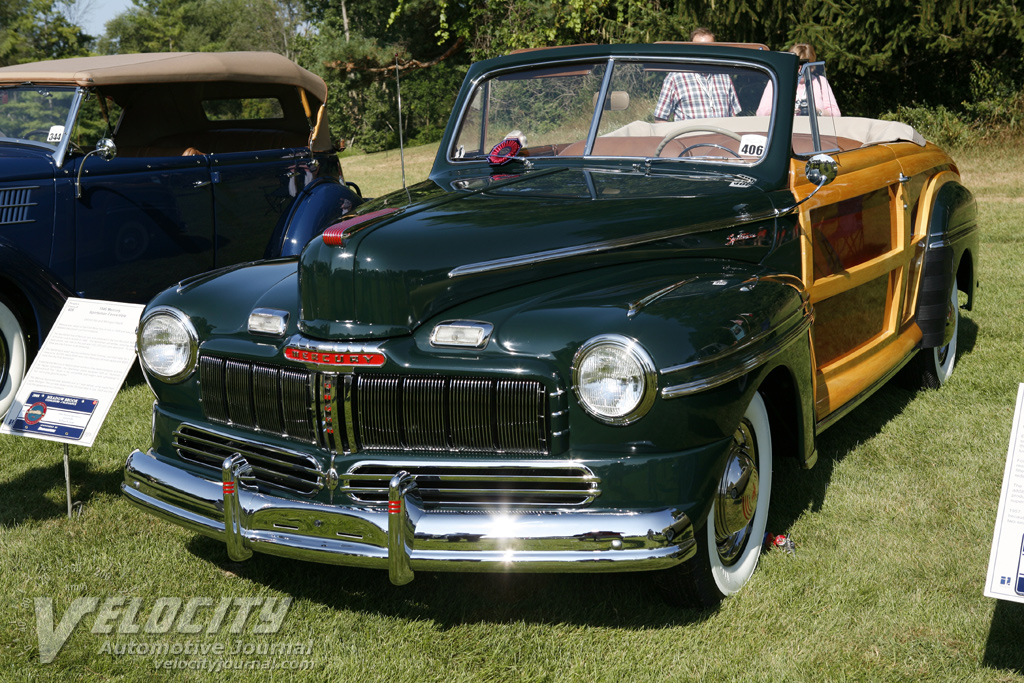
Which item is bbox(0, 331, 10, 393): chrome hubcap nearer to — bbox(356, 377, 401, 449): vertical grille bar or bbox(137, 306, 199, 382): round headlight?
bbox(137, 306, 199, 382): round headlight

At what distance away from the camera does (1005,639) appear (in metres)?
2.65

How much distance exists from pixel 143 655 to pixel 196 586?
0.39 metres

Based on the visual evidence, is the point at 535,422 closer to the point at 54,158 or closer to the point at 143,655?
the point at 143,655

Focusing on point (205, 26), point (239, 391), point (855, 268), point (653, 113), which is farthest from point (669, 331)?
point (205, 26)

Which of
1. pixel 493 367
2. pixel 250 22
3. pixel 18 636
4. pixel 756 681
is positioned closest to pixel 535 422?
pixel 493 367

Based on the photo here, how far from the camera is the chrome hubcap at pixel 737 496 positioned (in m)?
2.78

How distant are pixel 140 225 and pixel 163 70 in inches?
45.3

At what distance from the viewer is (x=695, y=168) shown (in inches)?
139

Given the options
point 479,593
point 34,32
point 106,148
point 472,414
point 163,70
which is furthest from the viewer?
point 34,32

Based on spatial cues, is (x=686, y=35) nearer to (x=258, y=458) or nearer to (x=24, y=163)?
(x=24, y=163)

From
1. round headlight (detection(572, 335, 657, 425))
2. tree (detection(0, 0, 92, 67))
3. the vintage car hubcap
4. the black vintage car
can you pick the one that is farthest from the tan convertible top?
tree (detection(0, 0, 92, 67))

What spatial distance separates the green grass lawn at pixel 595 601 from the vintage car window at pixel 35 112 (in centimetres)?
232

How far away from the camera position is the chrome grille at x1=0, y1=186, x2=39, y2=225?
4.92 m

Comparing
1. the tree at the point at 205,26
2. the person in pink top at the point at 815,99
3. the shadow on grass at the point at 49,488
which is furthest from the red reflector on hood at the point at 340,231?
the tree at the point at 205,26
